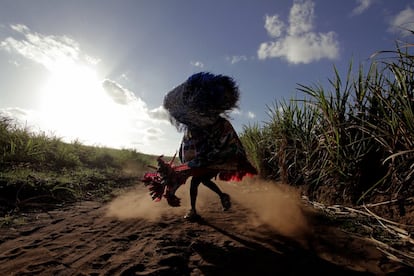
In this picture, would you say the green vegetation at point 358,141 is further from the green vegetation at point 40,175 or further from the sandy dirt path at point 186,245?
the green vegetation at point 40,175

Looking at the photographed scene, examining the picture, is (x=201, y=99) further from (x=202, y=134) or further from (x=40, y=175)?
(x=40, y=175)

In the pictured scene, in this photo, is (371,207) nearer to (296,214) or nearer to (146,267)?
(296,214)

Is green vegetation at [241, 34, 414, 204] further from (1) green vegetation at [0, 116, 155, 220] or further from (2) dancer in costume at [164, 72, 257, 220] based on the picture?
(1) green vegetation at [0, 116, 155, 220]

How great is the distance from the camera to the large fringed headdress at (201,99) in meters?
2.72

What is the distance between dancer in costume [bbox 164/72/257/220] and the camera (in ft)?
8.98

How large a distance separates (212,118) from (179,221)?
1.10 metres

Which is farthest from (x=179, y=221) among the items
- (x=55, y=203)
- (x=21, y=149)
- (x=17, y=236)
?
(x=21, y=149)

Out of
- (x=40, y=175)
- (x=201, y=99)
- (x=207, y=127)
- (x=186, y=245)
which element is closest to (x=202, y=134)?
(x=207, y=127)

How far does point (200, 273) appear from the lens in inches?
60.9

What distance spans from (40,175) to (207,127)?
8.98 ft

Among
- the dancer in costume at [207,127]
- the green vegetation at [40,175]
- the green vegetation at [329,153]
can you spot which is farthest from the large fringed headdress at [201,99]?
the green vegetation at [40,175]

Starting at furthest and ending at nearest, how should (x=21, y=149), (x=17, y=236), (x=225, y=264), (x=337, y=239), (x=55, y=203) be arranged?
(x=21, y=149)
(x=55, y=203)
(x=17, y=236)
(x=337, y=239)
(x=225, y=264)

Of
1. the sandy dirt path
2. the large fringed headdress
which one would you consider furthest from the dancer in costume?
the sandy dirt path

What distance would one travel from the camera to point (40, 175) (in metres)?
3.88
